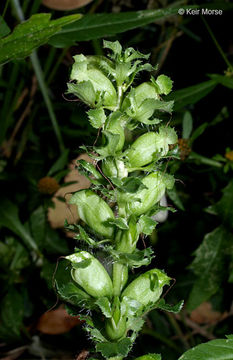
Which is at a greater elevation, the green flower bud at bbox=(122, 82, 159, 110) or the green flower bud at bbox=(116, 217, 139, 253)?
the green flower bud at bbox=(122, 82, 159, 110)

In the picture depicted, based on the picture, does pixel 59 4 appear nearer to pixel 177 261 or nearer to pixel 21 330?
pixel 177 261

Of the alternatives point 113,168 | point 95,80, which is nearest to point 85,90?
point 95,80

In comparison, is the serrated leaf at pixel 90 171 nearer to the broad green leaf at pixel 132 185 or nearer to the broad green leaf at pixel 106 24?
the broad green leaf at pixel 132 185

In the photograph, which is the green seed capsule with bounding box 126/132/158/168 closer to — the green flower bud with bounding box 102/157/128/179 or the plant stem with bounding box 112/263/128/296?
the green flower bud with bounding box 102/157/128/179

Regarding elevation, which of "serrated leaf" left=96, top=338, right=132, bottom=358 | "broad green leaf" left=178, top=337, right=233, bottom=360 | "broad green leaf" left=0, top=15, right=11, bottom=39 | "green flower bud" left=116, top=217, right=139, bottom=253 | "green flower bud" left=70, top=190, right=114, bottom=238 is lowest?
"broad green leaf" left=178, top=337, right=233, bottom=360

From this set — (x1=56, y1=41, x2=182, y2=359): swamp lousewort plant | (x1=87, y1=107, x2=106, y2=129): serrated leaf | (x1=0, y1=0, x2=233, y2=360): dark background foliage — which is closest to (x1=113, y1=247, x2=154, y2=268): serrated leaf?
(x1=56, y1=41, x2=182, y2=359): swamp lousewort plant

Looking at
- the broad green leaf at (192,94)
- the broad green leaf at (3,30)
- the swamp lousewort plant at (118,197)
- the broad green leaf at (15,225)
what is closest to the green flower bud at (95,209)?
the swamp lousewort plant at (118,197)
